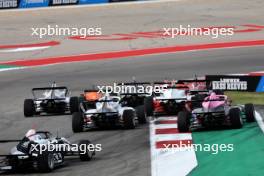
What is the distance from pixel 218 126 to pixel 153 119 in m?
3.00

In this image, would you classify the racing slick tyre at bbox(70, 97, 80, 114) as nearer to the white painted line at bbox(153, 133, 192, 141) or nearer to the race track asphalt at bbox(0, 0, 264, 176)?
the race track asphalt at bbox(0, 0, 264, 176)

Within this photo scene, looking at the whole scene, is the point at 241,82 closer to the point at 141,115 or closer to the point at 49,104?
the point at 141,115

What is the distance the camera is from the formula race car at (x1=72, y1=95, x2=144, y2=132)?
23172 millimetres

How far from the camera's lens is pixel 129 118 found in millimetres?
23109

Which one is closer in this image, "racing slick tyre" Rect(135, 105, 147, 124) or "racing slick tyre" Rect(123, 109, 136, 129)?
"racing slick tyre" Rect(123, 109, 136, 129)

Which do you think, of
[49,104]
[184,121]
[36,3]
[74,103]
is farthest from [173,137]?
[36,3]

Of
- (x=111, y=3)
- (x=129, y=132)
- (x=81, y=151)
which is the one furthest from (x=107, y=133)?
(x=111, y=3)

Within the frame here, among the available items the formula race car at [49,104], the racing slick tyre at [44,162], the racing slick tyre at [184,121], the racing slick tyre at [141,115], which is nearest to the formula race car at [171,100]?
the racing slick tyre at [141,115]

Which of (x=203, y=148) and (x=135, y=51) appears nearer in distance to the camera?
(x=203, y=148)

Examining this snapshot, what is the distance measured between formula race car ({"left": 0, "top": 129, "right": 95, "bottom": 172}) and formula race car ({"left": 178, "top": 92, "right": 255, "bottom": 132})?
141 inches

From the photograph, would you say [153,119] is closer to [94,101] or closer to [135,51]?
[94,101]

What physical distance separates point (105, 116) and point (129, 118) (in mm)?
762

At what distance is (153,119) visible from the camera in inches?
984

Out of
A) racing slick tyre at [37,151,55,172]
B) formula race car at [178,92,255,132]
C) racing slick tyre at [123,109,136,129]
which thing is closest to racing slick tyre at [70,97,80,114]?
racing slick tyre at [123,109,136,129]
